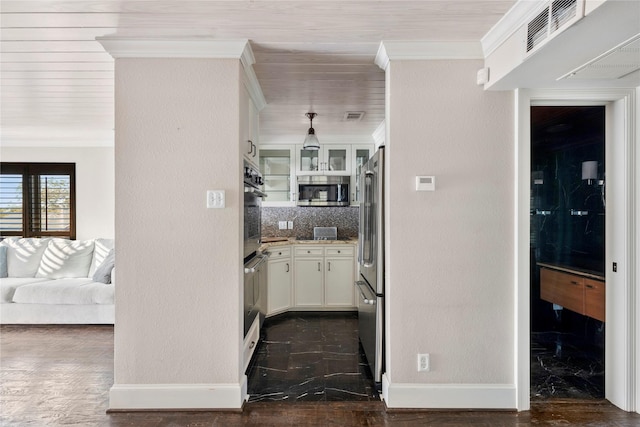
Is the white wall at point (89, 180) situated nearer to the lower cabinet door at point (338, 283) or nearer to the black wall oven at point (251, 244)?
the black wall oven at point (251, 244)

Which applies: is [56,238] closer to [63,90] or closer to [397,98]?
[63,90]

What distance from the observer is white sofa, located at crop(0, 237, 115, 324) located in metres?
4.11

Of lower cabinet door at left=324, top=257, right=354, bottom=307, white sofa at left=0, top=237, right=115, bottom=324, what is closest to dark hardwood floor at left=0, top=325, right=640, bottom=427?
white sofa at left=0, top=237, right=115, bottom=324

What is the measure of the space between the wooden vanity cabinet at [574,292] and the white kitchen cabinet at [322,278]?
207 centimetres

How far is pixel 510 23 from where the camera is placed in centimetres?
202

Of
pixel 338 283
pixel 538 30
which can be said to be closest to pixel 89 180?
pixel 338 283

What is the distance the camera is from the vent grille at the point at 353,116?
12.7 feet

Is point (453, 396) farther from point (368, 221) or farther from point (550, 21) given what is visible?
point (550, 21)

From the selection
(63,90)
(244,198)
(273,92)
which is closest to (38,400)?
(244,198)

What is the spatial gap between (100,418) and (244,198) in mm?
1618

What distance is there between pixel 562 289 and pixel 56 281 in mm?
5240

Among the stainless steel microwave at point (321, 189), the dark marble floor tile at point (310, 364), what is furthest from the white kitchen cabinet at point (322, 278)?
the stainless steel microwave at point (321, 189)

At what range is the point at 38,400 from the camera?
101 inches

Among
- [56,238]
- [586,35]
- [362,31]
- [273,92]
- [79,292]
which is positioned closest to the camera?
[586,35]
